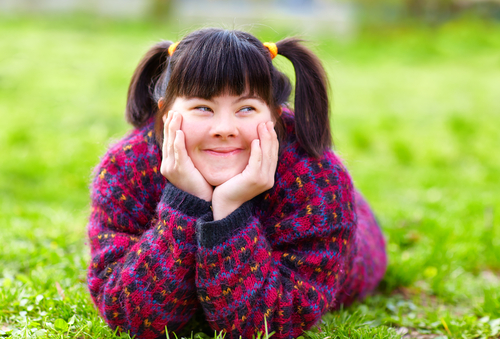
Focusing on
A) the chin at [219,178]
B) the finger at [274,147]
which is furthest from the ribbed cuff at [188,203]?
the finger at [274,147]

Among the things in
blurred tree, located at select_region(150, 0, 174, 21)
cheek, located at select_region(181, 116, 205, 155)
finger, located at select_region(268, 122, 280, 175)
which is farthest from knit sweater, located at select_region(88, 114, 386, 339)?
blurred tree, located at select_region(150, 0, 174, 21)

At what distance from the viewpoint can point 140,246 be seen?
82.4 inches

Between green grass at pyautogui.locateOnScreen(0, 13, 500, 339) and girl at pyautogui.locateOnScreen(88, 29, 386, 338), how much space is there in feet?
0.95

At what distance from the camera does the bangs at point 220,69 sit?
2.06 meters

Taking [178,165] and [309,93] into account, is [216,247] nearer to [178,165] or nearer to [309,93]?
[178,165]

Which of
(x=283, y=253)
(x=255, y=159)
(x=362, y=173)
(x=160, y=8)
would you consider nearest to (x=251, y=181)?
(x=255, y=159)

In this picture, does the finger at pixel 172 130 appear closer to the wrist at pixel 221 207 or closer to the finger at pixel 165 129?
the finger at pixel 165 129

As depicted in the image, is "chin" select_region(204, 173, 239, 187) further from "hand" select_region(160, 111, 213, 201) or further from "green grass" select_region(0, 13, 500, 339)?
"green grass" select_region(0, 13, 500, 339)

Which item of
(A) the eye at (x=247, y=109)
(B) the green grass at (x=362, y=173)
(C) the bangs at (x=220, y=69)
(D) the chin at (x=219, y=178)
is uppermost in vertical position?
(C) the bangs at (x=220, y=69)

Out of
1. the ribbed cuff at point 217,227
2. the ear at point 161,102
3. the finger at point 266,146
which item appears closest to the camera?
the ribbed cuff at point 217,227

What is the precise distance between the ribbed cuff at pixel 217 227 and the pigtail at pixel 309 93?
506mm

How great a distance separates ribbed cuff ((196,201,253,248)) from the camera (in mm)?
1994

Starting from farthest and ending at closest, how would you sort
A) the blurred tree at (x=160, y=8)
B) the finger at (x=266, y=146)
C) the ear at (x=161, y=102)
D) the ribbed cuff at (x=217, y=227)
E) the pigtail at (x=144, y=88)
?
the blurred tree at (x=160, y=8) < the pigtail at (x=144, y=88) < the ear at (x=161, y=102) < the finger at (x=266, y=146) < the ribbed cuff at (x=217, y=227)

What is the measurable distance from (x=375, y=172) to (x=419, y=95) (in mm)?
4988
